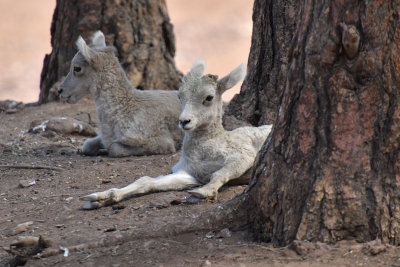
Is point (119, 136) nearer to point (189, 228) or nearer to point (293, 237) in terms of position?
point (189, 228)

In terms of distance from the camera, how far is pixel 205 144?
274 inches

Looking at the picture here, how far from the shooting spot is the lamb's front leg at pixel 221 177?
19.5ft

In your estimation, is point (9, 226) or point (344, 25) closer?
point (344, 25)

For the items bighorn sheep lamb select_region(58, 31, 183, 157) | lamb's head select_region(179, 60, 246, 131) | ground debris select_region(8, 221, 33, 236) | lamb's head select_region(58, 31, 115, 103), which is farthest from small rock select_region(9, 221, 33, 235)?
lamb's head select_region(58, 31, 115, 103)

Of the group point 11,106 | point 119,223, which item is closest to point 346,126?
point 119,223

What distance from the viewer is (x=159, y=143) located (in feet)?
31.3

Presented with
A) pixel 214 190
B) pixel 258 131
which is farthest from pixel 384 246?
pixel 258 131

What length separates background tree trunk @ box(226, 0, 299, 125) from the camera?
831 centimetres

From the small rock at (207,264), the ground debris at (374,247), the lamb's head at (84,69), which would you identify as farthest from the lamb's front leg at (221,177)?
the lamb's head at (84,69)

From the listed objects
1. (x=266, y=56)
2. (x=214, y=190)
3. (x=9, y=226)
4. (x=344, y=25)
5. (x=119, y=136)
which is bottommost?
(x=9, y=226)

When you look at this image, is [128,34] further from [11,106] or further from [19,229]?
[19,229]

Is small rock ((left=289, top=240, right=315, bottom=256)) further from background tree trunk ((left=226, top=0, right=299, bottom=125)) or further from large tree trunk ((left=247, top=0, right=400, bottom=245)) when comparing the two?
background tree trunk ((left=226, top=0, right=299, bottom=125))

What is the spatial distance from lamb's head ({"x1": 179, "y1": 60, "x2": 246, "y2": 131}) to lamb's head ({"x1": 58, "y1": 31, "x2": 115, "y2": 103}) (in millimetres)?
3202

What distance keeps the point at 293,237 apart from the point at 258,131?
329cm
